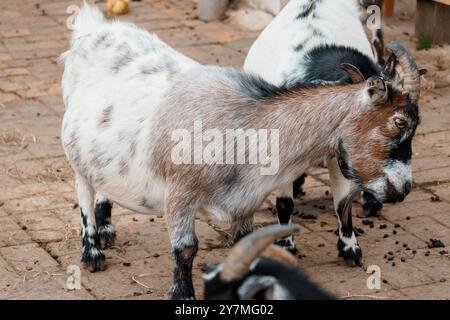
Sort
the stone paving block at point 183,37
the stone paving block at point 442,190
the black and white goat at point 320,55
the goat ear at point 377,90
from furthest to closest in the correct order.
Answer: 1. the stone paving block at point 183,37
2. the stone paving block at point 442,190
3. the black and white goat at point 320,55
4. the goat ear at point 377,90

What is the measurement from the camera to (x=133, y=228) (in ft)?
23.6

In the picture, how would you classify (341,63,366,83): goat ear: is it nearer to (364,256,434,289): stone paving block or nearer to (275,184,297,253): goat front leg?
(275,184,297,253): goat front leg

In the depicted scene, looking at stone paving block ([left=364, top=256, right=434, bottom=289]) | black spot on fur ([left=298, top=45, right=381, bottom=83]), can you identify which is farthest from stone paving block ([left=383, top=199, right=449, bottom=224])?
black spot on fur ([left=298, top=45, right=381, bottom=83])

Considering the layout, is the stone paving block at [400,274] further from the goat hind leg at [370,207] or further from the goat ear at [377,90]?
the goat ear at [377,90]

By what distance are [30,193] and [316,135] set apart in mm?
2721

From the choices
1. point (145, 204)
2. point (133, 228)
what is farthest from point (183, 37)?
point (145, 204)

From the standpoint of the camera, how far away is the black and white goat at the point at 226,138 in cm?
569

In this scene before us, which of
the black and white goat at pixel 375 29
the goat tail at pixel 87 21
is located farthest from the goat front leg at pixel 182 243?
the black and white goat at pixel 375 29

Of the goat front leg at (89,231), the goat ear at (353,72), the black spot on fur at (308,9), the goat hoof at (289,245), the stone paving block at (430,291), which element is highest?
the goat ear at (353,72)

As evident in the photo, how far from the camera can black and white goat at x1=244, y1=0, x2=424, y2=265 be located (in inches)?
253
